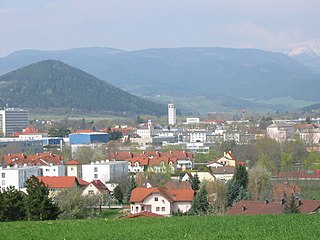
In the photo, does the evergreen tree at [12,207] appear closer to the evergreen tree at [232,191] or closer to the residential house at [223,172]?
the evergreen tree at [232,191]

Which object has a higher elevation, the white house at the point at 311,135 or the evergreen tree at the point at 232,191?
the white house at the point at 311,135

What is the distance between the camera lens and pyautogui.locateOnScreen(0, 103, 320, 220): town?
34719 mm

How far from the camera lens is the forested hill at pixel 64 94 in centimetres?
17912

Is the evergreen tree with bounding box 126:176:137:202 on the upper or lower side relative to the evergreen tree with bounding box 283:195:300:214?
lower

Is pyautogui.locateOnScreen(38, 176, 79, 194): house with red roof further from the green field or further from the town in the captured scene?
the green field

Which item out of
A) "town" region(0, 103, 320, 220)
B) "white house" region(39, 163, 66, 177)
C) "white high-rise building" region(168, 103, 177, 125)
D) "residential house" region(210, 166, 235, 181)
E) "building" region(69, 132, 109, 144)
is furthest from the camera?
"white high-rise building" region(168, 103, 177, 125)

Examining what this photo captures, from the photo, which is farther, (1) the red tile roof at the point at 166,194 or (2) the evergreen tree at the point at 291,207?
(1) the red tile roof at the point at 166,194

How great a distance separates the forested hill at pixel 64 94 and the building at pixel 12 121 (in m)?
35.3

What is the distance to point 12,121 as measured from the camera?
5236 inches

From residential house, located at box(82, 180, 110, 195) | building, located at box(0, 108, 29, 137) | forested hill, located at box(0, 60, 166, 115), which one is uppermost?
forested hill, located at box(0, 60, 166, 115)

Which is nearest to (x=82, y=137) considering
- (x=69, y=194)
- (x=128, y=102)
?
(x=69, y=194)

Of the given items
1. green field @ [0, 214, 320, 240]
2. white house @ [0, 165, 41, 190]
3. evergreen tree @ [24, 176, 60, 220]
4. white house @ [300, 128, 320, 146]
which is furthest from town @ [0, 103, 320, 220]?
green field @ [0, 214, 320, 240]

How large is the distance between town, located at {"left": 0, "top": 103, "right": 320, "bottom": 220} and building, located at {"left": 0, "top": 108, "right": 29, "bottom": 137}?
99.7ft

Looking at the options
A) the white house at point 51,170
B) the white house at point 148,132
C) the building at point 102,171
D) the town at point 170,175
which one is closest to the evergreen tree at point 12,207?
the town at point 170,175
